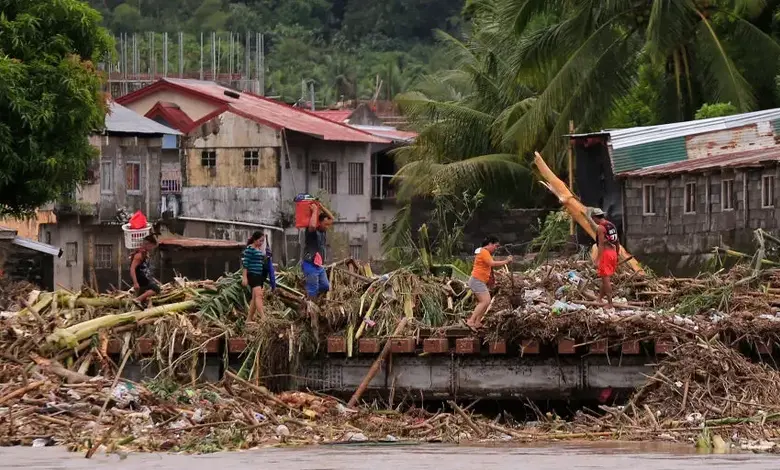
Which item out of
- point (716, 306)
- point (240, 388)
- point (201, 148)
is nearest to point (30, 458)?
point (240, 388)

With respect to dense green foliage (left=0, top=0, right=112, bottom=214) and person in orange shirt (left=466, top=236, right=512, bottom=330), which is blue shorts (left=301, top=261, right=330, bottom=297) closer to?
person in orange shirt (left=466, top=236, right=512, bottom=330)

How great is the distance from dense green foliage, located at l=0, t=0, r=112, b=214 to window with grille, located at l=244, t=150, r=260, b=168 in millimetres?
19894

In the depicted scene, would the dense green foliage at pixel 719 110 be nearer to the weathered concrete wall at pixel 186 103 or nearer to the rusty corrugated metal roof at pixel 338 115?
the weathered concrete wall at pixel 186 103

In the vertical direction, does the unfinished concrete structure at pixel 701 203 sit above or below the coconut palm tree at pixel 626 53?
below

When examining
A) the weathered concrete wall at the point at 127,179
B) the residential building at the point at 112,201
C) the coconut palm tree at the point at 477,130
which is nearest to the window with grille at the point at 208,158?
the residential building at the point at 112,201

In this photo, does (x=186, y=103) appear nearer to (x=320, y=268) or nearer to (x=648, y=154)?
(x=648, y=154)

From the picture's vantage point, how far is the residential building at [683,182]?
2938 centimetres

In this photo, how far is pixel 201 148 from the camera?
181 ft

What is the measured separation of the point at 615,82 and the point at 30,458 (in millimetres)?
21450

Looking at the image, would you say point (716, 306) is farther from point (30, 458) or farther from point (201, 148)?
point (201, 148)

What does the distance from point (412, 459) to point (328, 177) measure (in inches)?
1643

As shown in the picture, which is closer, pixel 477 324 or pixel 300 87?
pixel 477 324

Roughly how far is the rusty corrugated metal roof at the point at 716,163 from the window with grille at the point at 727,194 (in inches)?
13.1

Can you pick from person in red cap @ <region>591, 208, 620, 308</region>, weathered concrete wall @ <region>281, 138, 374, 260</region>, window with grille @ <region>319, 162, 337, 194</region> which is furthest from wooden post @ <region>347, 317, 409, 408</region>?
window with grille @ <region>319, 162, 337, 194</region>
